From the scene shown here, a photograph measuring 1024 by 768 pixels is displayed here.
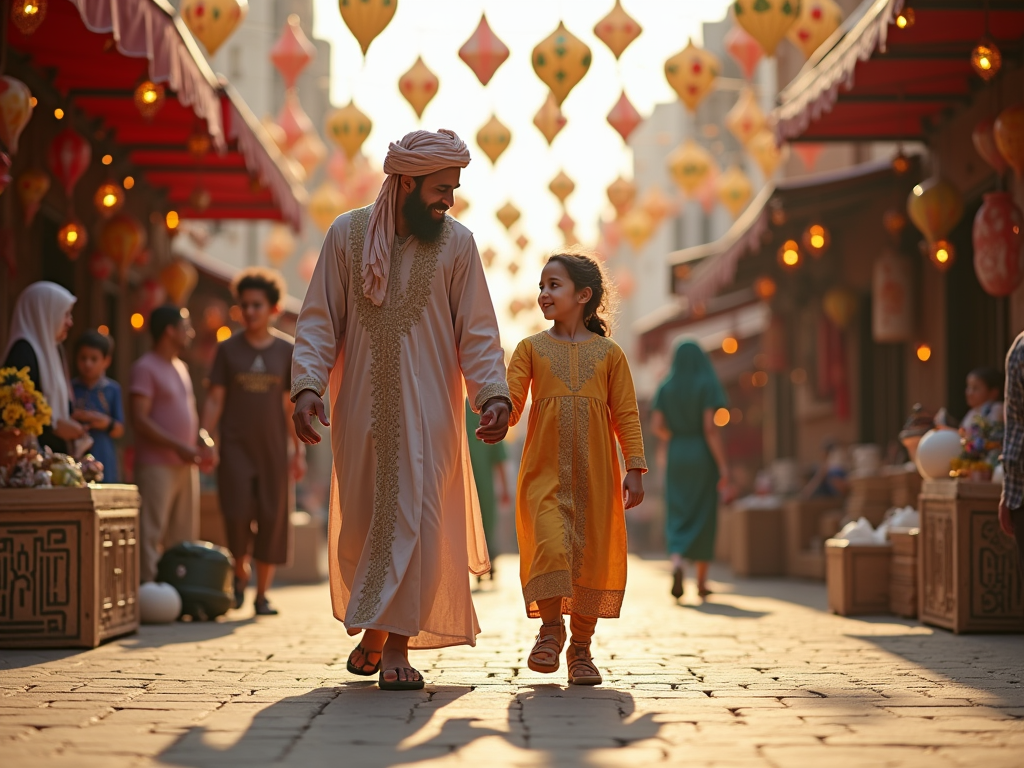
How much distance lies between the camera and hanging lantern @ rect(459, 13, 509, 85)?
13891 millimetres

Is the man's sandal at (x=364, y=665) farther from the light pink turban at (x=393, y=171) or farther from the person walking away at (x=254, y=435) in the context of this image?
the person walking away at (x=254, y=435)

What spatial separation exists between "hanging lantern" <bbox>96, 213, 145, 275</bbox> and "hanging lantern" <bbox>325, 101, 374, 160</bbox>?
115 inches

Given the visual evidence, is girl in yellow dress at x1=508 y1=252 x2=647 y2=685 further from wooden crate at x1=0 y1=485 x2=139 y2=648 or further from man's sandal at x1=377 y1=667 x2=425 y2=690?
wooden crate at x1=0 y1=485 x2=139 y2=648

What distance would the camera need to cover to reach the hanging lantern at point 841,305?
58.5 ft

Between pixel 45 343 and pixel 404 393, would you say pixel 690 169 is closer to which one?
pixel 45 343

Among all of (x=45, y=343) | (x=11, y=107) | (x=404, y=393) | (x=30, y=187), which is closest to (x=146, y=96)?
(x=30, y=187)

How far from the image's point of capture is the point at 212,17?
12672 mm

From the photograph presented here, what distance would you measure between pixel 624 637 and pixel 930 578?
6.23 ft

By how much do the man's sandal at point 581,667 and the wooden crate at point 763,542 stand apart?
11027 millimetres

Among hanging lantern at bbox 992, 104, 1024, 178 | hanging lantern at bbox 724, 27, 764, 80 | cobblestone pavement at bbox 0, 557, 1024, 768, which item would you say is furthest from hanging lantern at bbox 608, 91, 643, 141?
cobblestone pavement at bbox 0, 557, 1024, 768

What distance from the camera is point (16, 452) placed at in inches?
313

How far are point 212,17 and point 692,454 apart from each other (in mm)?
4970

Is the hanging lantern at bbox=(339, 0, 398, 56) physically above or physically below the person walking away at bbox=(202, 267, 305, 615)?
above

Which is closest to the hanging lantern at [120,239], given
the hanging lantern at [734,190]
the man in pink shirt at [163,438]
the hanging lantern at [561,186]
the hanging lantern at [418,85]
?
the man in pink shirt at [163,438]
